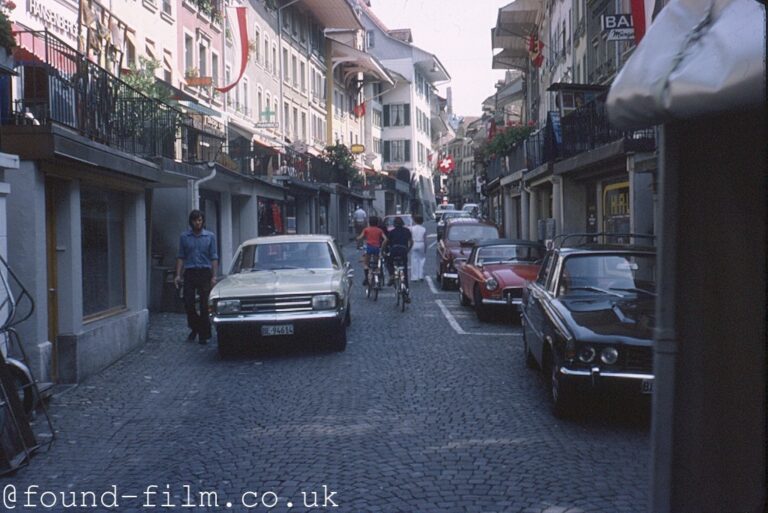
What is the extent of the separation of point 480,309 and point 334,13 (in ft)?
120

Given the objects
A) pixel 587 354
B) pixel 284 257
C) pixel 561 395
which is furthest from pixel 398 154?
pixel 587 354

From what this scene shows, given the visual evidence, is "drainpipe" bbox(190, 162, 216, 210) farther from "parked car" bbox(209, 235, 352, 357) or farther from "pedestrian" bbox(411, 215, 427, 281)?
"parked car" bbox(209, 235, 352, 357)

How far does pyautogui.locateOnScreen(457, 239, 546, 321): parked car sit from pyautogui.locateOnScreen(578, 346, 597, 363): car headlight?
22.5ft

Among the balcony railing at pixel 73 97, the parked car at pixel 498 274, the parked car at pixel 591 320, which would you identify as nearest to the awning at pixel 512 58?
the parked car at pixel 498 274

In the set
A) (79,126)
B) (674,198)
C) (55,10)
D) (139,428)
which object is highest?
(55,10)

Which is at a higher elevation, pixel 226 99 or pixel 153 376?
pixel 226 99

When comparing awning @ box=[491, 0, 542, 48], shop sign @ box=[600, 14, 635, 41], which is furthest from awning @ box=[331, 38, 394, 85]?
shop sign @ box=[600, 14, 635, 41]

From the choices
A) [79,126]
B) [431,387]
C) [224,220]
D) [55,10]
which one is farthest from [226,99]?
[431,387]

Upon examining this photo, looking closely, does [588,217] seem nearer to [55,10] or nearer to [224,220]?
[224,220]

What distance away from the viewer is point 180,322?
642 inches

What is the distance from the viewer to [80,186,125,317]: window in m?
11.5

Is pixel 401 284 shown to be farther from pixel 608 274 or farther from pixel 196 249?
pixel 608 274

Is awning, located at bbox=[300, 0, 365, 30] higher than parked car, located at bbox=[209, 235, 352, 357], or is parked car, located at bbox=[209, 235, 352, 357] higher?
awning, located at bbox=[300, 0, 365, 30]

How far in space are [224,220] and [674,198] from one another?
75.7 feet
